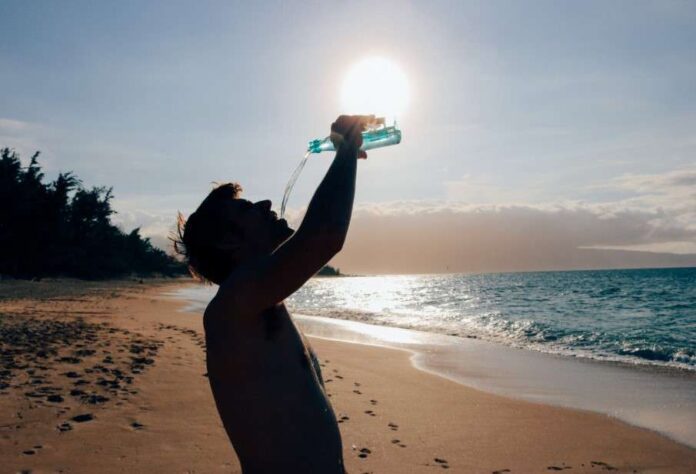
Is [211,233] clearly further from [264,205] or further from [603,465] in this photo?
[603,465]

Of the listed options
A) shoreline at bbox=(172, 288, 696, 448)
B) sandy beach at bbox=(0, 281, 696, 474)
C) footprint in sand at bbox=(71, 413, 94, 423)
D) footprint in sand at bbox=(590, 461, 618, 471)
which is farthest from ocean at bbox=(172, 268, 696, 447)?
footprint in sand at bbox=(71, 413, 94, 423)

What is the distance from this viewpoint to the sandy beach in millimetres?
4977

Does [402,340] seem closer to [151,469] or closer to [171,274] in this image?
[151,469]

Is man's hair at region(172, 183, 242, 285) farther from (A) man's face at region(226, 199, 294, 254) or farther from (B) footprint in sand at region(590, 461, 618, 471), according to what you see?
(B) footprint in sand at region(590, 461, 618, 471)

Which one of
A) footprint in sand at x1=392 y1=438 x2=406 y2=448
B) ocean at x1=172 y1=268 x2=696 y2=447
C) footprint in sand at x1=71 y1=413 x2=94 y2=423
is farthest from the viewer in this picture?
ocean at x1=172 y1=268 x2=696 y2=447

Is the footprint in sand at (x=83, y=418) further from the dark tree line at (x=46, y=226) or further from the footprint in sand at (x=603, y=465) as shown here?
the dark tree line at (x=46, y=226)

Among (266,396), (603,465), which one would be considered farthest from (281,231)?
(603,465)

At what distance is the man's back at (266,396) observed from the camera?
163 cm

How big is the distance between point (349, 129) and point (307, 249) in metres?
0.48

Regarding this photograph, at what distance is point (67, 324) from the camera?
12758 mm

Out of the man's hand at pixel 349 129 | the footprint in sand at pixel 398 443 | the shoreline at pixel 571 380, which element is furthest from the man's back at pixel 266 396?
the shoreline at pixel 571 380

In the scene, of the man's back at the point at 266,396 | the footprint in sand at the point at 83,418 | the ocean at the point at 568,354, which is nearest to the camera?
the man's back at the point at 266,396

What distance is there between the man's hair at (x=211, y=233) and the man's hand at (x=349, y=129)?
453mm

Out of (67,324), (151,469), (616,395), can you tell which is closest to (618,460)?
(616,395)
